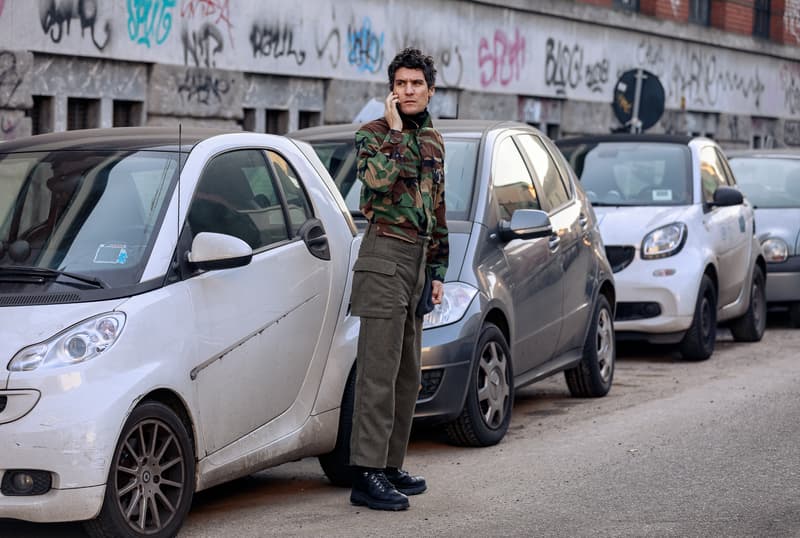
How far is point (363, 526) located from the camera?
21.1ft

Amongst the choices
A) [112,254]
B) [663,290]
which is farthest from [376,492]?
[663,290]

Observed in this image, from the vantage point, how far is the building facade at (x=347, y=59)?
15.6 meters

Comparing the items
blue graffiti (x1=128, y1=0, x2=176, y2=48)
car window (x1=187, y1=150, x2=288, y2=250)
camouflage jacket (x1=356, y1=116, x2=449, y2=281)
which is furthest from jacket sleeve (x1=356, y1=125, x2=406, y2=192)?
blue graffiti (x1=128, y1=0, x2=176, y2=48)

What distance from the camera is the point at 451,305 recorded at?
8.12 meters

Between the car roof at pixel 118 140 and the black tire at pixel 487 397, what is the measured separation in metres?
2.04

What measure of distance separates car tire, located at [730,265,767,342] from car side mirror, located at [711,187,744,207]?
56.5 inches

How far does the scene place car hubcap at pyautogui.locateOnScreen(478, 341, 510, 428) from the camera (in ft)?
27.3

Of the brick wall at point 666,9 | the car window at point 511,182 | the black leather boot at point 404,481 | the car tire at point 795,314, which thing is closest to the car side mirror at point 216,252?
the black leather boot at point 404,481

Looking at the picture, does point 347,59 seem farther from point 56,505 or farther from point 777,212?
point 56,505

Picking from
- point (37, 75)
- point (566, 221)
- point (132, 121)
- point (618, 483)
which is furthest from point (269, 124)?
point (618, 483)

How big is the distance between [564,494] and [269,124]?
512 inches

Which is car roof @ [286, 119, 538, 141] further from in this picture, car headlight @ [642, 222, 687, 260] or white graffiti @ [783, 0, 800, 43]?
white graffiti @ [783, 0, 800, 43]

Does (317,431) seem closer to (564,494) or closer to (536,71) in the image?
(564,494)

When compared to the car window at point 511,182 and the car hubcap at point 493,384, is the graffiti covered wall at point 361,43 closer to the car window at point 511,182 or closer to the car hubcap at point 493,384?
the car window at point 511,182
